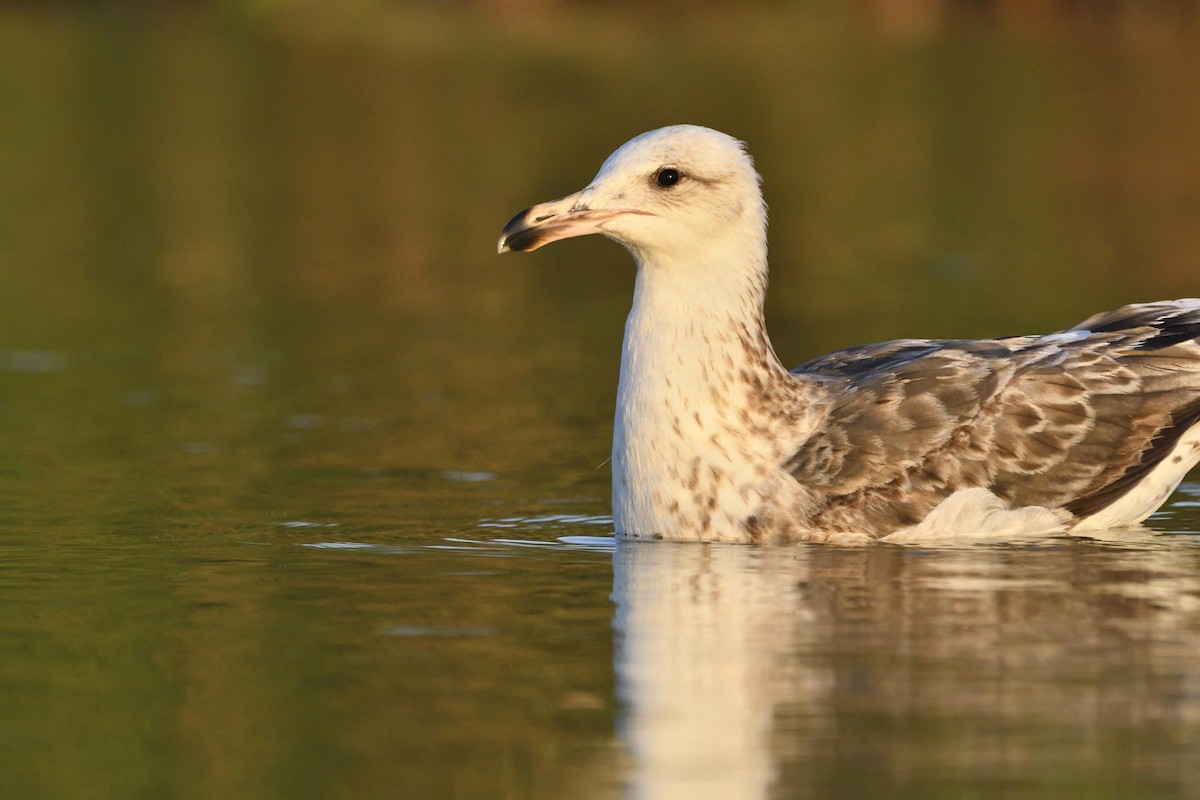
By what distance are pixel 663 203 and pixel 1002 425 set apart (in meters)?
1.93

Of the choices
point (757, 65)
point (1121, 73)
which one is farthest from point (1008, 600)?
point (757, 65)

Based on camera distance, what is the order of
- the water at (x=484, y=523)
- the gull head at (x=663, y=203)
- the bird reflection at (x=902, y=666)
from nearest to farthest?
the bird reflection at (x=902, y=666)
the water at (x=484, y=523)
the gull head at (x=663, y=203)

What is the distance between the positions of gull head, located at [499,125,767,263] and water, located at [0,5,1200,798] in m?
1.46

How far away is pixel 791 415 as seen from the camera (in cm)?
1177

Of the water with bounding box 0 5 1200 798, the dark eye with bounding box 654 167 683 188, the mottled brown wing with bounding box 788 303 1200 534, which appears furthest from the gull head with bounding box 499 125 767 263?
the water with bounding box 0 5 1200 798

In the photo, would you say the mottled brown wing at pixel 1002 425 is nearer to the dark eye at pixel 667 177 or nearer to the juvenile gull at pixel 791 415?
the juvenile gull at pixel 791 415

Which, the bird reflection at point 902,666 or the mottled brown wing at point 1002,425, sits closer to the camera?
the bird reflection at point 902,666

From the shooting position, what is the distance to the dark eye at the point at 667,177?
11679mm

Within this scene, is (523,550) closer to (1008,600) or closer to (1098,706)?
(1008,600)

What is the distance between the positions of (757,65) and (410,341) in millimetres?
33625

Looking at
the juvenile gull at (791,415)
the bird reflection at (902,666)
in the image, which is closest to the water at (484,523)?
the bird reflection at (902,666)

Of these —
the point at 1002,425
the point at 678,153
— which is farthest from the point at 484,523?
the point at 1002,425

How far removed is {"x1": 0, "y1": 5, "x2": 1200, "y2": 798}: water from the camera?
7973mm

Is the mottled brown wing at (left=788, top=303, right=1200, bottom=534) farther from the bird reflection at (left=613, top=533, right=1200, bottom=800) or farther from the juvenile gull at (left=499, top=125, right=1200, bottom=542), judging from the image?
the bird reflection at (left=613, top=533, right=1200, bottom=800)
